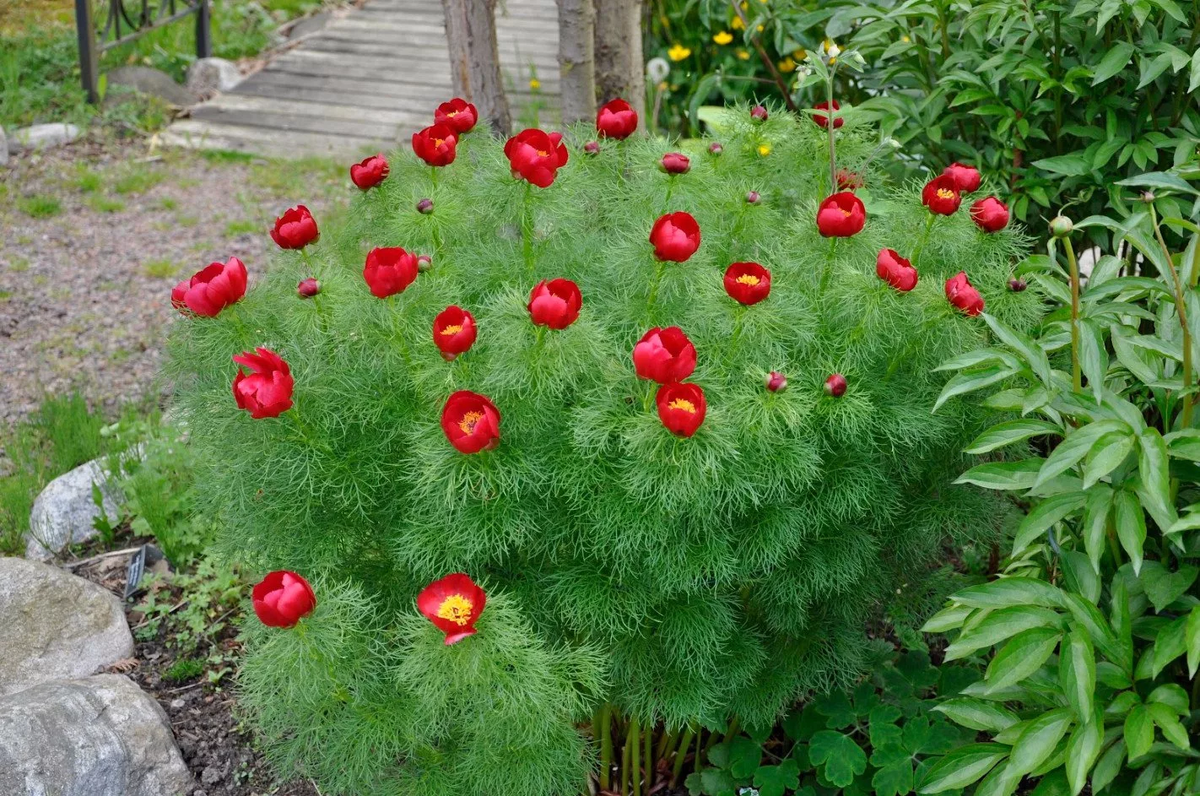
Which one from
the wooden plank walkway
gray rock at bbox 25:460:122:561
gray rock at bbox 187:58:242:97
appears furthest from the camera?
gray rock at bbox 187:58:242:97

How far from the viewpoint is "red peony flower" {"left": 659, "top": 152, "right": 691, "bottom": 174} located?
6.23 feet

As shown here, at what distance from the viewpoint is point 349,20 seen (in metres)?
7.29

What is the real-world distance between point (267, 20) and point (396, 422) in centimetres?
614

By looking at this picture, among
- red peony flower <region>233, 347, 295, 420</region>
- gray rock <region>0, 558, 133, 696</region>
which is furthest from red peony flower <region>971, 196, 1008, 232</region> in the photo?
gray rock <region>0, 558, 133, 696</region>

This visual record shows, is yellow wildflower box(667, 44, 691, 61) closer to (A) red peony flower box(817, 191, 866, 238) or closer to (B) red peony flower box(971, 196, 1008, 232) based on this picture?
(B) red peony flower box(971, 196, 1008, 232)

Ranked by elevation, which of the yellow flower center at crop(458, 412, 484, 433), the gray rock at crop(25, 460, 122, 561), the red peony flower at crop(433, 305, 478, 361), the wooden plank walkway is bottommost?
the wooden plank walkway

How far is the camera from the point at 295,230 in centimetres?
189

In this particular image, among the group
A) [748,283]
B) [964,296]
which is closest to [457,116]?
[748,283]

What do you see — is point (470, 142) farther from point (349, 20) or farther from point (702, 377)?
point (349, 20)

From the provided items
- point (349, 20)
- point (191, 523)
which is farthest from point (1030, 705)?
point (349, 20)

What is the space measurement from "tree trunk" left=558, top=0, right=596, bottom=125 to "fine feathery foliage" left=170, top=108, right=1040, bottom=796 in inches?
39.4

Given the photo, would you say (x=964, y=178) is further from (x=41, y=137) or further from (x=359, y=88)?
(x=359, y=88)

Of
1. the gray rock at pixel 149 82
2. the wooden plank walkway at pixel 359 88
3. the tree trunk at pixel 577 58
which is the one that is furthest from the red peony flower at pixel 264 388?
the gray rock at pixel 149 82

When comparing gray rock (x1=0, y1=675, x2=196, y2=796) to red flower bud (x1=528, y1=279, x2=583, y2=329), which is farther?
gray rock (x1=0, y1=675, x2=196, y2=796)
